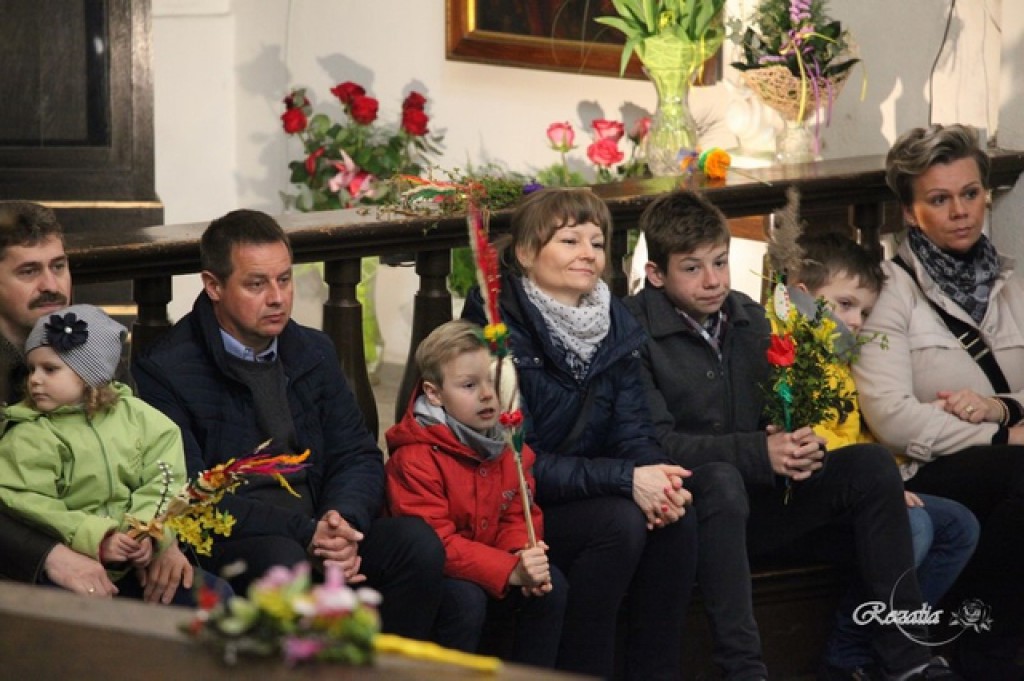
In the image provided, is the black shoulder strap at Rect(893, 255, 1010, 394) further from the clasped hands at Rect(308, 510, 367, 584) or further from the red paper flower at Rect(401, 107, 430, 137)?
the red paper flower at Rect(401, 107, 430, 137)

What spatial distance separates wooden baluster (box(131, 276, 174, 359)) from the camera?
341 cm

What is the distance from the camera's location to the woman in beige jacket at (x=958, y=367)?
3830 mm

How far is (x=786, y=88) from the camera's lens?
A: 531 cm

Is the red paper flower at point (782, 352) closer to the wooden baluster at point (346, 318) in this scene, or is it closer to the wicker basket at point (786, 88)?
the wooden baluster at point (346, 318)

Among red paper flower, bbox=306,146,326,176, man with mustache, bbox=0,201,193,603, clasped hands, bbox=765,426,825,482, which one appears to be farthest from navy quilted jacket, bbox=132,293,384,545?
red paper flower, bbox=306,146,326,176

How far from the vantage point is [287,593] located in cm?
159

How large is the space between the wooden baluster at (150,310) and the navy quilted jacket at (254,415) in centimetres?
16

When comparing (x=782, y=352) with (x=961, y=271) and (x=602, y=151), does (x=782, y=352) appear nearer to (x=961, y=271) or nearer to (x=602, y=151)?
(x=961, y=271)

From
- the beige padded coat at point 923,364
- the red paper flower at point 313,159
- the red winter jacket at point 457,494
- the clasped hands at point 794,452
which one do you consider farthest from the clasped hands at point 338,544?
the red paper flower at point 313,159

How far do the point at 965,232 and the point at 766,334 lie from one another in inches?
24.0

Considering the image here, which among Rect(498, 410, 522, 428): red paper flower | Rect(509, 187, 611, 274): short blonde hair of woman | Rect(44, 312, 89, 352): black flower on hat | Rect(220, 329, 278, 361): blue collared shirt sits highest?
Rect(509, 187, 611, 274): short blonde hair of woman

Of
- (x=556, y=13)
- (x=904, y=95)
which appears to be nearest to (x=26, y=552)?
(x=904, y=95)

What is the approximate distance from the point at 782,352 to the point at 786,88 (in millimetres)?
1995

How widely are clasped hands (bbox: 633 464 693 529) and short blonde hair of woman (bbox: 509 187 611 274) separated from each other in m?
0.52
